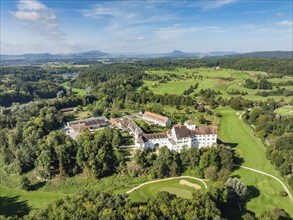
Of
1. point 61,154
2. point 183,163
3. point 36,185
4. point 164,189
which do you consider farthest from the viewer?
point 183,163

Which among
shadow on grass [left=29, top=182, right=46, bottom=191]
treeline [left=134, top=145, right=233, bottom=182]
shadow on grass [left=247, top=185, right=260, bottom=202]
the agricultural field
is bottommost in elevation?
shadow on grass [left=29, top=182, right=46, bottom=191]

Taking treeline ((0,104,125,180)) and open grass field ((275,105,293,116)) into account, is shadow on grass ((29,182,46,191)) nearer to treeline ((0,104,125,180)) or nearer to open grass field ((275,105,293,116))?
treeline ((0,104,125,180))

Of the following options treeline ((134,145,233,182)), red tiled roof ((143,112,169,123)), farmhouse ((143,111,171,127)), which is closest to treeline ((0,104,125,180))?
treeline ((134,145,233,182))

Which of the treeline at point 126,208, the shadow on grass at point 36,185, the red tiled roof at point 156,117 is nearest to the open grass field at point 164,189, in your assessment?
the treeline at point 126,208

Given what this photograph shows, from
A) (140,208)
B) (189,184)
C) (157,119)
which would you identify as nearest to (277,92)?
(157,119)

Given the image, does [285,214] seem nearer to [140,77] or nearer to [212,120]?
[212,120]

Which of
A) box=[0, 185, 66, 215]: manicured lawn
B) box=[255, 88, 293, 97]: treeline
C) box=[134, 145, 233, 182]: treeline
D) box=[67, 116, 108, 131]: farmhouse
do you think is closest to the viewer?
box=[0, 185, 66, 215]: manicured lawn

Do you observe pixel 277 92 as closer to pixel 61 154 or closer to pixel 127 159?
pixel 127 159
